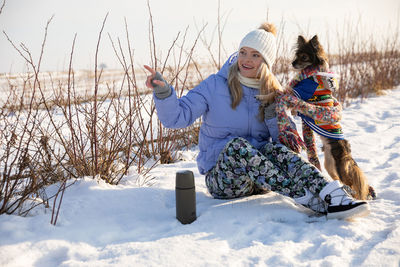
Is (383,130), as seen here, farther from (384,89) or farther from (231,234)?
(384,89)

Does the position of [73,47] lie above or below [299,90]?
above

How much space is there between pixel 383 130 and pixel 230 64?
2.85 m

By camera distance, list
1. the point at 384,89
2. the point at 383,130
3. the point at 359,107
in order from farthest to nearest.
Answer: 1. the point at 384,89
2. the point at 359,107
3. the point at 383,130

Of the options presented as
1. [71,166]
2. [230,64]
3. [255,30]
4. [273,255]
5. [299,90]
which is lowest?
Result: [273,255]

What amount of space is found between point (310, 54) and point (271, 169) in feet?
2.50

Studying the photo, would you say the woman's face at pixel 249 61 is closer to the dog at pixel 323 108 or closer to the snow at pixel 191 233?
the dog at pixel 323 108

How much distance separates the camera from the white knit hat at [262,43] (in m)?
2.25

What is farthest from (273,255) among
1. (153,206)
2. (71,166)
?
(71,166)

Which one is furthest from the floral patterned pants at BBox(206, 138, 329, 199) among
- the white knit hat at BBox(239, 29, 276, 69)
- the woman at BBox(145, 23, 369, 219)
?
the white knit hat at BBox(239, 29, 276, 69)

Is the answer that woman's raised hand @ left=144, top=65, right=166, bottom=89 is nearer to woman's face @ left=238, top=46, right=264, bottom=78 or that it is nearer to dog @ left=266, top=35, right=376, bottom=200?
woman's face @ left=238, top=46, right=264, bottom=78

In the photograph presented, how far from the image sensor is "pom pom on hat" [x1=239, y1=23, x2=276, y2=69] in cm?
225

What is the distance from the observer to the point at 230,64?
2393mm

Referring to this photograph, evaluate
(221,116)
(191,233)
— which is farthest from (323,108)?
(191,233)

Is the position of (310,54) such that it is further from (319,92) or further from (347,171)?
(347,171)
